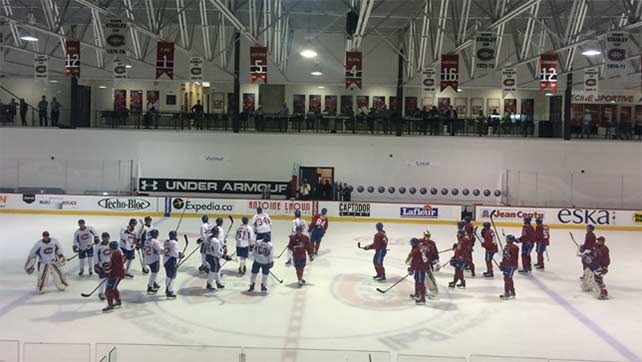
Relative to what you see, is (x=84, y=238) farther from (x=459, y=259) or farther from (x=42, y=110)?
(x=42, y=110)

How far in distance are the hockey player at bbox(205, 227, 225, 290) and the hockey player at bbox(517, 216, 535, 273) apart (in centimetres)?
762

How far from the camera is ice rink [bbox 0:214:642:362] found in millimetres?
9188

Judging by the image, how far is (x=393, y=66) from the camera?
30766mm

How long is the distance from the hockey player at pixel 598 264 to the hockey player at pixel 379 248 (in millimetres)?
4567

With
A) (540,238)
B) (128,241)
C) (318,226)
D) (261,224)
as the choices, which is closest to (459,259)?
(540,238)

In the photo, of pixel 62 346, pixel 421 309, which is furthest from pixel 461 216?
pixel 62 346

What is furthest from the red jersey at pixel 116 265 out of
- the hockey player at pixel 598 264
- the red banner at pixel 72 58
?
the hockey player at pixel 598 264

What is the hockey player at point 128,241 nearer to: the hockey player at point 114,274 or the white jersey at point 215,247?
the white jersey at point 215,247

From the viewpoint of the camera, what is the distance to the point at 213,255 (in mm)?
12297

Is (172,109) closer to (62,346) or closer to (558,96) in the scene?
(558,96)

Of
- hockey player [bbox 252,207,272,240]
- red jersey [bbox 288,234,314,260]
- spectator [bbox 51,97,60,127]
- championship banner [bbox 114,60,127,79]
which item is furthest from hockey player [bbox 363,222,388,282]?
spectator [bbox 51,97,60,127]

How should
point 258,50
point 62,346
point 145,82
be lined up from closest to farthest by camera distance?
1. point 62,346
2. point 258,50
3. point 145,82

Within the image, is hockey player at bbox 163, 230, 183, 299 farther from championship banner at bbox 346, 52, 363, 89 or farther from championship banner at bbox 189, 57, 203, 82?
championship banner at bbox 189, 57, 203, 82

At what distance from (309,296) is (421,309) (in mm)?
2487
